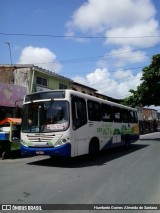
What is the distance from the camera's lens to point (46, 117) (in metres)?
11.4

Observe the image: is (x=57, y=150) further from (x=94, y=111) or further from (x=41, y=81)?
(x=41, y=81)

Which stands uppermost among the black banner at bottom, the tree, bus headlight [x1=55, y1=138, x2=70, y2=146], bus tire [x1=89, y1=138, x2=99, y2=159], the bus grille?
the tree

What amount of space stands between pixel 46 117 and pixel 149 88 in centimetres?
1895

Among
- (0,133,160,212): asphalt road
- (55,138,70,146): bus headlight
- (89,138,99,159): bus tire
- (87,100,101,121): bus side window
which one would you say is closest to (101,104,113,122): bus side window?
(87,100,101,121): bus side window

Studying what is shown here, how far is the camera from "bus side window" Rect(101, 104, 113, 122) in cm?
1488

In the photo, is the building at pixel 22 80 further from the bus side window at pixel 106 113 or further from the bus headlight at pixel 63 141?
the bus headlight at pixel 63 141

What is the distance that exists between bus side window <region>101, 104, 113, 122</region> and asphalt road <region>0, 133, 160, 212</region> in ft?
11.6

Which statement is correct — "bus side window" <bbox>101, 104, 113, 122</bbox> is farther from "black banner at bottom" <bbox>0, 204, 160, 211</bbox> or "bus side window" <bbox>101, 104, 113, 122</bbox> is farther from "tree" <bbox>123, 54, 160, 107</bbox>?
"tree" <bbox>123, 54, 160, 107</bbox>

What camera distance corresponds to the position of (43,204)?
20.1ft

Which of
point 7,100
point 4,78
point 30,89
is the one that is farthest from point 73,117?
point 4,78

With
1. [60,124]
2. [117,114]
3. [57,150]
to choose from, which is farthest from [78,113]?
[117,114]

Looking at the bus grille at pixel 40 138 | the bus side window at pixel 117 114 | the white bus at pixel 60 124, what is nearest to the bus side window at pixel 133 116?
the bus side window at pixel 117 114

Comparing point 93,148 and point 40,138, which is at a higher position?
point 40,138

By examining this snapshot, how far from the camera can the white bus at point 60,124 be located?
36.4 feet
